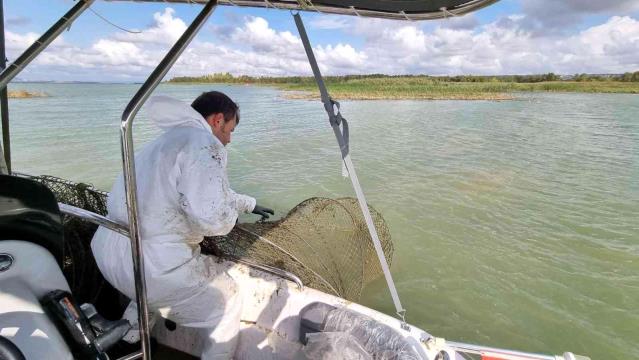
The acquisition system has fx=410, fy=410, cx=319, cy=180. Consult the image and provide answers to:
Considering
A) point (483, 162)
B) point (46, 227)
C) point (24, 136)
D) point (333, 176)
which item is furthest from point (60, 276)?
point (24, 136)

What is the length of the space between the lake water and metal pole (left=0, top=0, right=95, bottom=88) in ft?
2.58

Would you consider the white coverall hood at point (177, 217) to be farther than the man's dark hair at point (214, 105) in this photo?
No

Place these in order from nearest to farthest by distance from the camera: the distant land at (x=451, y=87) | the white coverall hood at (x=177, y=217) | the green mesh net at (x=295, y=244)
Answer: the white coverall hood at (x=177, y=217), the green mesh net at (x=295, y=244), the distant land at (x=451, y=87)

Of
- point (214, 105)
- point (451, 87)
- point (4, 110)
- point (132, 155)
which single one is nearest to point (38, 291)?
point (132, 155)

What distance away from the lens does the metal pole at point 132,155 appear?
1.47 metres

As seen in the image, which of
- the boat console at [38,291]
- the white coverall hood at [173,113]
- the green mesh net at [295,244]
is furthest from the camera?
the green mesh net at [295,244]

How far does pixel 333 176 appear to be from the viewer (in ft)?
34.4

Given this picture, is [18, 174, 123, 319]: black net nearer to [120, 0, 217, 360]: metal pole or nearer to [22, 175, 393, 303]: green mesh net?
[22, 175, 393, 303]: green mesh net

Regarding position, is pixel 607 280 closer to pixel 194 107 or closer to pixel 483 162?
pixel 194 107

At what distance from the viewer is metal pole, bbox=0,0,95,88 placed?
6.46ft

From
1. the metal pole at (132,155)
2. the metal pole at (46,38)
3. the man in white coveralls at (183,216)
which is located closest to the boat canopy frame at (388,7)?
the metal pole at (132,155)

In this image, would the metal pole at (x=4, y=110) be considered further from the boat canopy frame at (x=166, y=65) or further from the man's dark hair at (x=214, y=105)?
the man's dark hair at (x=214, y=105)

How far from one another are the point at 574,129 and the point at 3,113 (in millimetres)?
21154

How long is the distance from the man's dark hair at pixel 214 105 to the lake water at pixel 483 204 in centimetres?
144
